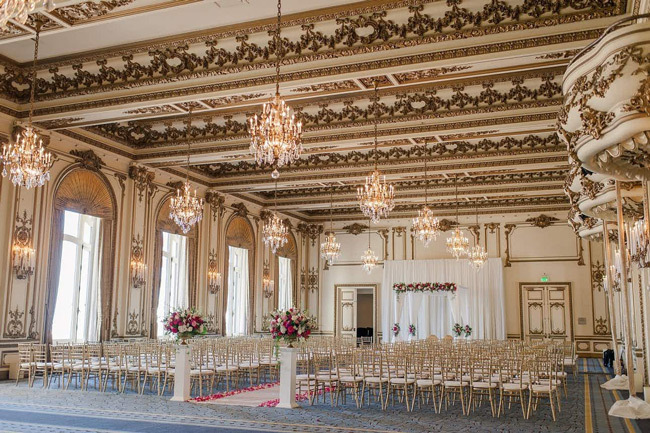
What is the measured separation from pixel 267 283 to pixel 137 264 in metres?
6.78

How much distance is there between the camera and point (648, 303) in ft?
32.7

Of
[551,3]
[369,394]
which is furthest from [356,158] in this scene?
[551,3]

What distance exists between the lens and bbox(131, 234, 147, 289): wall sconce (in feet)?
48.8

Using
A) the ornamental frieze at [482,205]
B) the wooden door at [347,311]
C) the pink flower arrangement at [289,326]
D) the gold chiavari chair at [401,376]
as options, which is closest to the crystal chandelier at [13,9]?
the pink flower arrangement at [289,326]

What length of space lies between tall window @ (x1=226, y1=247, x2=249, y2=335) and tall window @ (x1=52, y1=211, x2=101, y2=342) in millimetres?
5621

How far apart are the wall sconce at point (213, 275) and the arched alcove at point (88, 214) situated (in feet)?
13.2

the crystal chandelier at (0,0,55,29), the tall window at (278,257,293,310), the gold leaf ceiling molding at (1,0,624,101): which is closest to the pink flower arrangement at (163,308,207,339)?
the gold leaf ceiling molding at (1,0,624,101)

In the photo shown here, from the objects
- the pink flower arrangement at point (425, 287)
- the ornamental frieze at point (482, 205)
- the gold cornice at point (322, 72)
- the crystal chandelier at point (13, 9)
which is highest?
the ornamental frieze at point (482, 205)

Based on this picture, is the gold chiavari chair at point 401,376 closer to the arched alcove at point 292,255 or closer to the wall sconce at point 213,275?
the wall sconce at point 213,275

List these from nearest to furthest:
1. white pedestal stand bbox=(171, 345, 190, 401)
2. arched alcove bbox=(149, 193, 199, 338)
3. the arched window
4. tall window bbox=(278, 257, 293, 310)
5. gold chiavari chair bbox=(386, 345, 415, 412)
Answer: gold chiavari chair bbox=(386, 345, 415, 412) < white pedestal stand bbox=(171, 345, 190, 401) < arched alcove bbox=(149, 193, 199, 338) < the arched window < tall window bbox=(278, 257, 293, 310)

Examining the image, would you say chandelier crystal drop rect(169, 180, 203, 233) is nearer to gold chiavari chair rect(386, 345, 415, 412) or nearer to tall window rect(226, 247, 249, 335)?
gold chiavari chair rect(386, 345, 415, 412)

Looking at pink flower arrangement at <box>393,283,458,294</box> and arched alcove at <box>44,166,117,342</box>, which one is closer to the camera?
arched alcove at <box>44,166,117,342</box>

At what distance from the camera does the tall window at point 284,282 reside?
22641mm

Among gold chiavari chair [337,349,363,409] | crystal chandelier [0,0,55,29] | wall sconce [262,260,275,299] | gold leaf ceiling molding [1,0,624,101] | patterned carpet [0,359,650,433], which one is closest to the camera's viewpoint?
crystal chandelier [0,0,55,29]
